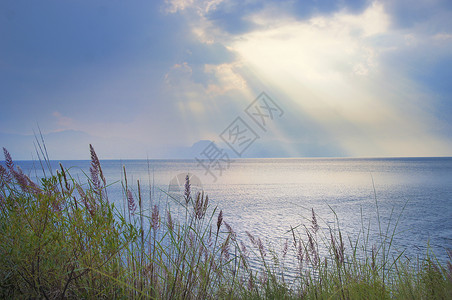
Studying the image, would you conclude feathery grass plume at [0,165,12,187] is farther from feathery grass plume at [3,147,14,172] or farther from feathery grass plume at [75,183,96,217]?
feathery grass plume at [75,183,96,217]

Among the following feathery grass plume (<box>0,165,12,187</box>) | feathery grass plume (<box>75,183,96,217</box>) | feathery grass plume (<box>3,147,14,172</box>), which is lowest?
feathery grass plume (<box>75,183,96,217</box>)

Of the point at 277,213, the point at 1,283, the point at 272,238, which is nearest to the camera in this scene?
the point at 1,283

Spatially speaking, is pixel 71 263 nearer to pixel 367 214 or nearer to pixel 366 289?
pixel 366 289

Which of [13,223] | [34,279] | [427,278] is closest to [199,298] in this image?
[34,279]

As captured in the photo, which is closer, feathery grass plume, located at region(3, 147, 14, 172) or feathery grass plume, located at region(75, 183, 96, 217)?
feathery grass plume, located at region(75, 183, 96, 217)

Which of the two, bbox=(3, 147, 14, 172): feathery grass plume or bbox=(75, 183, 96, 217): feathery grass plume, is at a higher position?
bbox=(3, 147, 14, 172): feathery grass plume

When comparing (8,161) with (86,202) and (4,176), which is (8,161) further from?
(86,202)

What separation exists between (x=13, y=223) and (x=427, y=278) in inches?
185

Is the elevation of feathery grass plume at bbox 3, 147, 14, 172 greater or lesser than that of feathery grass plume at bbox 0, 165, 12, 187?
greater

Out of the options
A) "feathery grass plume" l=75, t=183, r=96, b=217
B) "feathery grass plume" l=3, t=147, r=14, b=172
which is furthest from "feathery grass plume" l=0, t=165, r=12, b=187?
"feathery grass plume" l=75, t=183, r=96, b=217

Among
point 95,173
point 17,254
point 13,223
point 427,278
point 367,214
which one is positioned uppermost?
point 95,173

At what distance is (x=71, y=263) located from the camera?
95.6 inches

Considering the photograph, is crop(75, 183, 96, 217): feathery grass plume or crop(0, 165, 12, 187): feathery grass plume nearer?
crop(75, 183, 96, 217): feathery grass plume

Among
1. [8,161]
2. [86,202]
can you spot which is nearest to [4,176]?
[8,161]
